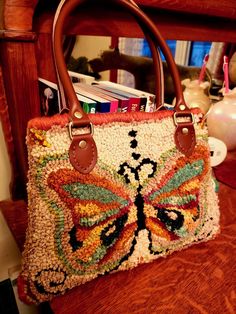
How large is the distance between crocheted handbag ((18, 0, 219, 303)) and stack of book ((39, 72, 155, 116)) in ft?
0.31

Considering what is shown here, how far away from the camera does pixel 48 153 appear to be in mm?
374

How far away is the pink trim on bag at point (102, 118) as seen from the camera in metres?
0.37

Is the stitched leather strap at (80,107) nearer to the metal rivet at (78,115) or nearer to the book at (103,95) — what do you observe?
the metal rivet at (78,115)

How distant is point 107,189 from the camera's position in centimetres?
42

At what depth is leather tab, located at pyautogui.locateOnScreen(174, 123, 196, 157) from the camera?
18.7 inches

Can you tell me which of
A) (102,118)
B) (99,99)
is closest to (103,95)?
(99,99)

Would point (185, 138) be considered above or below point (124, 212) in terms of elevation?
above

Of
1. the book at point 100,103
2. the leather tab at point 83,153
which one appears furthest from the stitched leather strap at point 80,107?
the book at point 100,103

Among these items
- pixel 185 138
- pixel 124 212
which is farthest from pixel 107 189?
pixel 185 138

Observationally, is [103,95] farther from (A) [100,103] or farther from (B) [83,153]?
(B) [83,153]

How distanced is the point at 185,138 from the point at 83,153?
21 cm

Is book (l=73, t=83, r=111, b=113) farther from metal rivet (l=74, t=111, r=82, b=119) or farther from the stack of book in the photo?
metal rivet (l=74, t=111, r=82, b=119)

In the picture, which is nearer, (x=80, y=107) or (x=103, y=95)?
(x=80, y=107)

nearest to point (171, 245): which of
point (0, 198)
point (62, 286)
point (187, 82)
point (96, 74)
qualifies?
point (62, 286)
